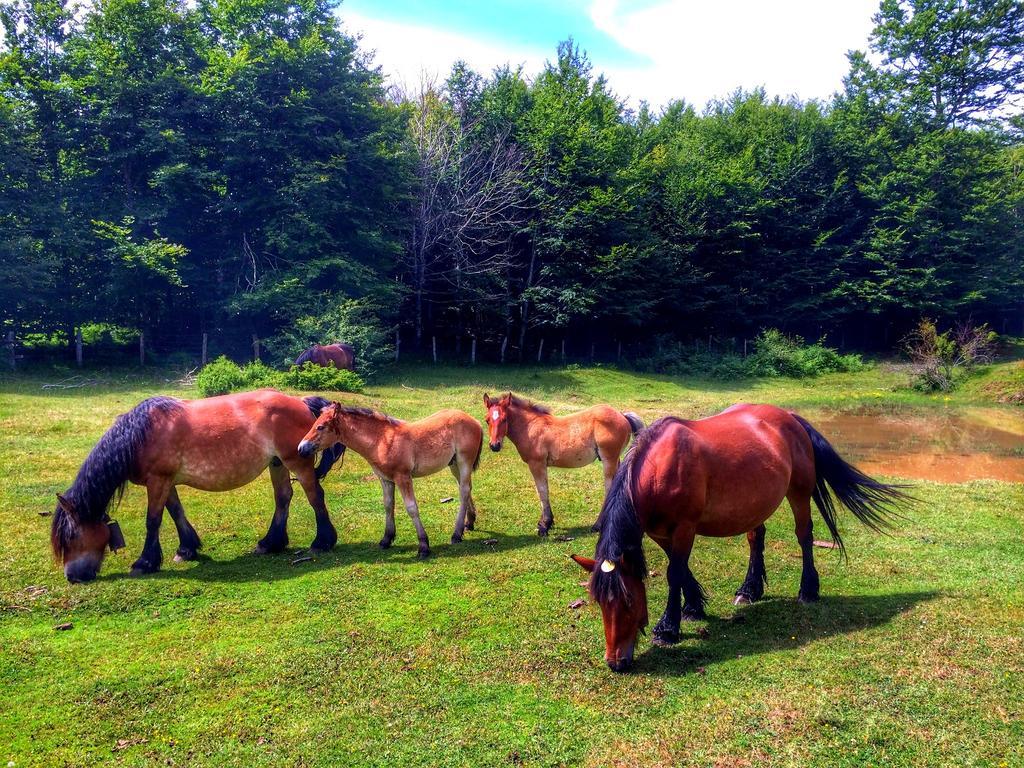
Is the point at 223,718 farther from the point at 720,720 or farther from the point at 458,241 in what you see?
the point at 458,241

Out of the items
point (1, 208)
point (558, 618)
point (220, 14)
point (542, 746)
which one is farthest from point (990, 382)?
point (1, 208)

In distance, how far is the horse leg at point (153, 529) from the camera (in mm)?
7820

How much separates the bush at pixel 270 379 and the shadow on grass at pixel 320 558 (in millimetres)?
11318

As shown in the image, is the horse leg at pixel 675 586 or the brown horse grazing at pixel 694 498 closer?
the brown horse grazing at pixel 694 498

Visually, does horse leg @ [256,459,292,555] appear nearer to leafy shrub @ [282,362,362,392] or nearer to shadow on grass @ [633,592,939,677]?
shadow on grass @ [633,592,939,677]

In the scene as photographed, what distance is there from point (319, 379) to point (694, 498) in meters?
16.4

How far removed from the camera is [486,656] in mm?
5828

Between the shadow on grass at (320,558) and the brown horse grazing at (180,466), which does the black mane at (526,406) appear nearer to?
the shadow on grass at (320,558)

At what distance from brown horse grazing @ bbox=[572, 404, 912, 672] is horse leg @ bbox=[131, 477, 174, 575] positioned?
5.52 metres

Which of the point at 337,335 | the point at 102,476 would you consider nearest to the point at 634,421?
the point at 102,476

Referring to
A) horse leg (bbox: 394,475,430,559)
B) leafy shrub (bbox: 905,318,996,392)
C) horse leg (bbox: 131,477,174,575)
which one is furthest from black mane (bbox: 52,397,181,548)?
leafy shrub (bbox: 905,318,996,392)

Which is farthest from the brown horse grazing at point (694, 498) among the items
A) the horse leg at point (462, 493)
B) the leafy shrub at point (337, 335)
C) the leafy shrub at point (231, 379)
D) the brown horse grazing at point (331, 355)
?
the leafy shrub at point (337, 335)

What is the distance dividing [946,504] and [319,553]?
1049 cm

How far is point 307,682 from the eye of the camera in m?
5.45
